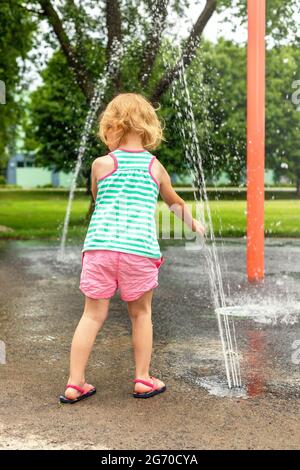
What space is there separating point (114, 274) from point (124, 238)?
0.64 feet

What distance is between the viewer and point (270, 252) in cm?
1134

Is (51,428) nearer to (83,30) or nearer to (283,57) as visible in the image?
(83,30)

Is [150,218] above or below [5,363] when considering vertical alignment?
above

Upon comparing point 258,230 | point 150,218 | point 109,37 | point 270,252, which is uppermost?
point 109,37

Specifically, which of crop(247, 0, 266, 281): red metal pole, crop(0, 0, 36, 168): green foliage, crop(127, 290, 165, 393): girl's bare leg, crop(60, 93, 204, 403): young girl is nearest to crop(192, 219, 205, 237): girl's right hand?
crop(60, 93, 204, 403): young girl

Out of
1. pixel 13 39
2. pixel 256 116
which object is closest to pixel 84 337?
pixel 256 116

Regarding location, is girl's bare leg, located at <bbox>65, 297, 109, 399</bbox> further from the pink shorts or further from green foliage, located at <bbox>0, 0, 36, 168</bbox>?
green foliage, located at <bbox>0, 0, 36, 168</bbox>

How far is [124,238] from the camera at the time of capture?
381 centimetres

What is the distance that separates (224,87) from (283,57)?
3302 millimetres

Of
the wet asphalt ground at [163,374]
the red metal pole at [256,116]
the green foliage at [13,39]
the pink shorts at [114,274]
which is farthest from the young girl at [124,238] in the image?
the green foliage at [13,39]

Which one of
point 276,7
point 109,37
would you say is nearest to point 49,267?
point 109,37

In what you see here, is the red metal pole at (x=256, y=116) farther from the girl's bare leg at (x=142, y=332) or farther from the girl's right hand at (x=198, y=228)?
the girl's bare leg at (x=142, y=332)

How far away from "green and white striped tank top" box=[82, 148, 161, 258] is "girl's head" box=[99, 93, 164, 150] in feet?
0.38

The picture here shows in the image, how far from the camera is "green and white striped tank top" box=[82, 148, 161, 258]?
3.82m
